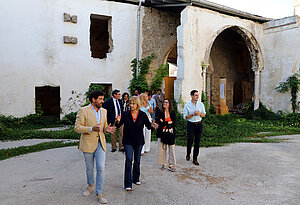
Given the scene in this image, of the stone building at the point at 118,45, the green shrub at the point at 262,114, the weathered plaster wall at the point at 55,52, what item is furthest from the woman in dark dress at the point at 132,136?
the green shrub at the point at 262,114

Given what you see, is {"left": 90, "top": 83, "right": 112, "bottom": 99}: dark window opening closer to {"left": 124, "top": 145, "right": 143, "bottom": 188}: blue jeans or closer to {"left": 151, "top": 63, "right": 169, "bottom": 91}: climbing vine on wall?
{"left": 151, "top": 63, "right": 169, "bottom": 91}: climbing vine on wall

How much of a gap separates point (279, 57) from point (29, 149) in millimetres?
11826

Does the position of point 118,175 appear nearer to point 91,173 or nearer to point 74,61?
point 91,173

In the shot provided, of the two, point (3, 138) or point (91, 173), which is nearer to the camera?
point (91, 173)

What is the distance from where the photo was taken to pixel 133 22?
12750mm

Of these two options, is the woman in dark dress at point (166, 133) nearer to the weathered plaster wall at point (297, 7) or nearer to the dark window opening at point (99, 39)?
the dark window opening at point (99, 39)

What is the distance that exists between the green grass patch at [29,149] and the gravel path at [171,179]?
0.32m

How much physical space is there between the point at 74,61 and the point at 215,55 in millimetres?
9062

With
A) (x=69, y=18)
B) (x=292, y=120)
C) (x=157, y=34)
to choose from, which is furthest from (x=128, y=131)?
(x=292, y=120)

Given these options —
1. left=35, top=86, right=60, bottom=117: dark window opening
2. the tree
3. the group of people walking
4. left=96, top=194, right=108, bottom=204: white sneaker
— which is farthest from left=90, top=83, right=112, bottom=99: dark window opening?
the tree

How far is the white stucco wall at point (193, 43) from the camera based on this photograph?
1008 centimetres

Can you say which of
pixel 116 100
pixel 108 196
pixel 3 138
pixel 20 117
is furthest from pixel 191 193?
pixel 20 117

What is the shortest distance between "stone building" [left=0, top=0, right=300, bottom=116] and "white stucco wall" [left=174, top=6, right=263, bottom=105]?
4cm

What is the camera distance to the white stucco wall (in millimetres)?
10078
